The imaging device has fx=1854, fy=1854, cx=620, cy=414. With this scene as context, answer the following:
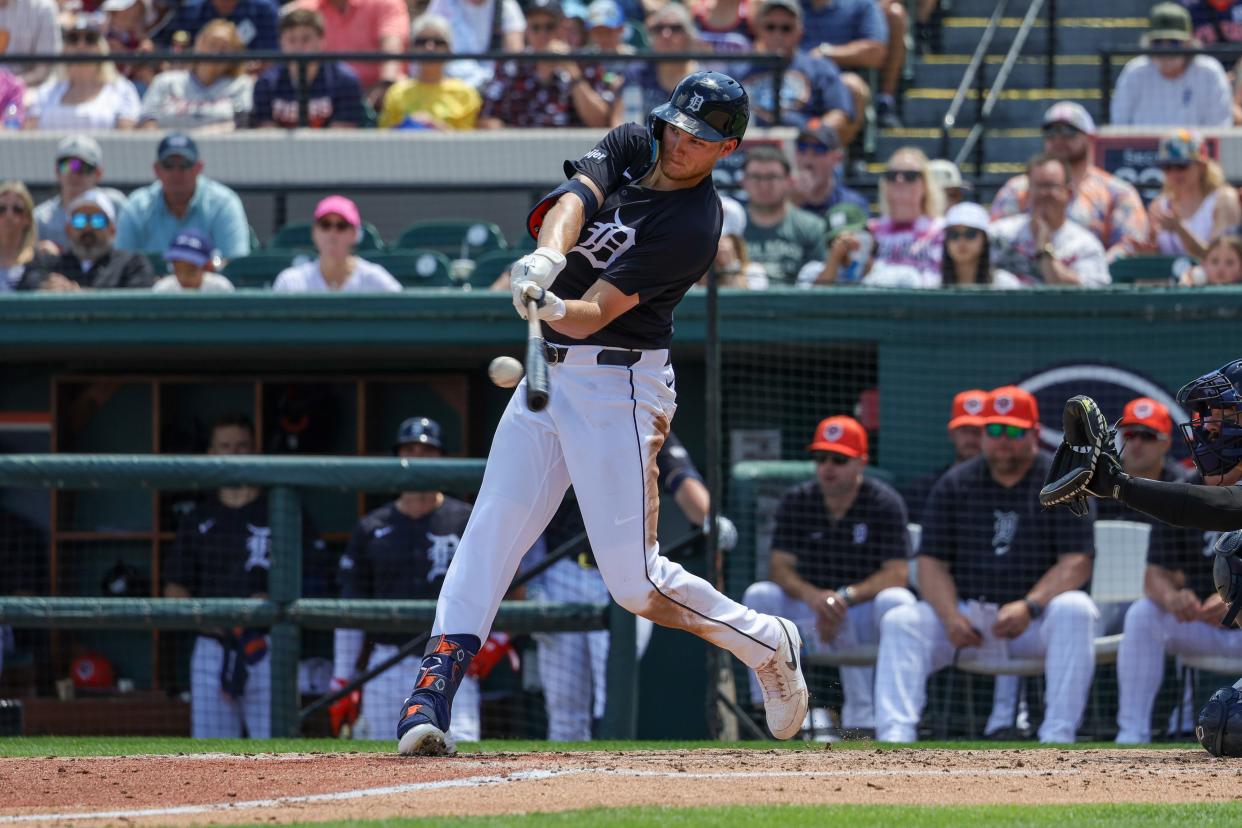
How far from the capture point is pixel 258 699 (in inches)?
325

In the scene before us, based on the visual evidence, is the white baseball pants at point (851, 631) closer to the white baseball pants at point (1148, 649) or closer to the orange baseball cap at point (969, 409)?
the orange baseball cap at point (969, 409)

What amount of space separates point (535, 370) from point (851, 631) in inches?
157

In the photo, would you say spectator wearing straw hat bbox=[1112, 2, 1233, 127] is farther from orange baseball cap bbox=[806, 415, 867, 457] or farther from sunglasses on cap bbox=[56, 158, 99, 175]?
sunglasses on cap bbox=[56, 158, 99, 175]

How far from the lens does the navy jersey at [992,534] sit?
8148 mm

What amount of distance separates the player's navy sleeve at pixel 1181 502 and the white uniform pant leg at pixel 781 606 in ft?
11.5

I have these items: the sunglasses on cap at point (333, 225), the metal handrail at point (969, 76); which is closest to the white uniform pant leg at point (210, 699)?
the sunglasses on cap at point (333, 225)

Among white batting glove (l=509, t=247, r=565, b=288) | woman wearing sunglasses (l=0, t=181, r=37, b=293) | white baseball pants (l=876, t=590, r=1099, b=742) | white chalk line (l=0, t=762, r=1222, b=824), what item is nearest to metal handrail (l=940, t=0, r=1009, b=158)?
white baseball pants (l=876, t=590, r=1099, b=742)

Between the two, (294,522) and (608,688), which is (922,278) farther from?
(294,522)

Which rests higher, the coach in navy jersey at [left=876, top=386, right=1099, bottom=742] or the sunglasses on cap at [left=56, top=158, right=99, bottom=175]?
the sunglasses on cap at [left=56, top=158, right=99, bottom=175]

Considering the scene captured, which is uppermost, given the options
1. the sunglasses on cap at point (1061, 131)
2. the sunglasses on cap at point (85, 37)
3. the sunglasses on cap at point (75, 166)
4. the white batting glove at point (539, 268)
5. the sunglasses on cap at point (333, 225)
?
the sunglasses on cap at point (85, 37)

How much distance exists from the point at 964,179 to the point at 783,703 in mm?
6271

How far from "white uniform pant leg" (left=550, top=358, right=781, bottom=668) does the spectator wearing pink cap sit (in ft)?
13.9

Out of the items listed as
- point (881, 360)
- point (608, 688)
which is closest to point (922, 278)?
point (881, 360)

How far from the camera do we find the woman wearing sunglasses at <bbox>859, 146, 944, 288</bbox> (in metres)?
9.27
